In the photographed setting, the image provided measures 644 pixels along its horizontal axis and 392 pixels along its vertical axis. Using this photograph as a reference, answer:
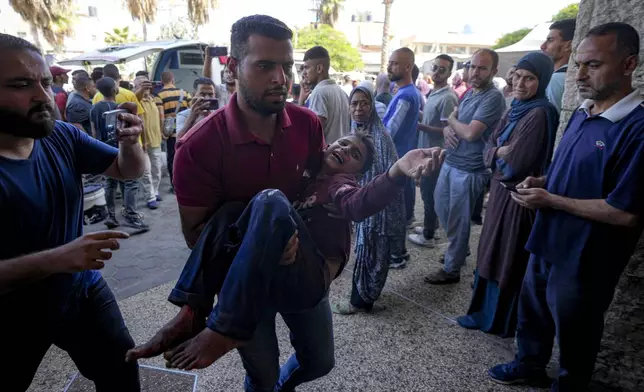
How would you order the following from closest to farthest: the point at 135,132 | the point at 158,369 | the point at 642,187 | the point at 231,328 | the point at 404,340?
the point at 231,328, the point at 642,187, the point at 135,132, the point at 158,369, the point at 404,340

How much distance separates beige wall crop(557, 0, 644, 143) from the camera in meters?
2.14

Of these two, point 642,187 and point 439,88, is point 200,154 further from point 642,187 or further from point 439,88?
point 439,88

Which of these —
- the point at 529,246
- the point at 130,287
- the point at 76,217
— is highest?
the point at 76,217

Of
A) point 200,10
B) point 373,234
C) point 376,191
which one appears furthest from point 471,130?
point 200,10

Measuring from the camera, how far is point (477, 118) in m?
3.45

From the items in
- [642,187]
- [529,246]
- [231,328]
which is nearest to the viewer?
[231,328]

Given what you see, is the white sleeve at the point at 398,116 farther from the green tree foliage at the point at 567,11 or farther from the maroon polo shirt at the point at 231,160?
the green tree foliage at the point at 567,11

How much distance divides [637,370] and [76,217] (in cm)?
324

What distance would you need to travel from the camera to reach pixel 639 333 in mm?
2264

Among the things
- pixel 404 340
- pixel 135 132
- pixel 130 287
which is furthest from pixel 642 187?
pixel 130 287

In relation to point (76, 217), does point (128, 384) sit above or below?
below

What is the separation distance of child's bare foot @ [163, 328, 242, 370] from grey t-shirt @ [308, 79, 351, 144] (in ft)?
9.81

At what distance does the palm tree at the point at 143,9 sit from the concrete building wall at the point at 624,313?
21.3m

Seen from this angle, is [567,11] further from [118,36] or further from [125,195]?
[118,36]
